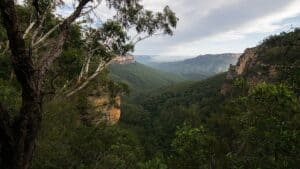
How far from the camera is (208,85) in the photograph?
15125 centimetres

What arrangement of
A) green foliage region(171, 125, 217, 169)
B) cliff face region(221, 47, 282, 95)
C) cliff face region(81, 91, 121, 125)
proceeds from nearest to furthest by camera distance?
green foliage region(171, 125, 217, 169) < cliff face region(81, 91, 121, 125) < cliff face region(221, 47, 282, 95)

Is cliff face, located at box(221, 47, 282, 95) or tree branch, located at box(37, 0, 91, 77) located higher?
tree branch, located at box(37, 0, 91, 77)

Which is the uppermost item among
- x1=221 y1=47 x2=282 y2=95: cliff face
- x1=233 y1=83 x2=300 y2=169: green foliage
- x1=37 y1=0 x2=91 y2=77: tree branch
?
x1=37 y1=0 x2=91 y2=77: tree branch

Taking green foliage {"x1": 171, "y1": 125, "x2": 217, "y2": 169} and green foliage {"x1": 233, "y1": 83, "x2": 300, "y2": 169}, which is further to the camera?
green foliage {"x1": 171, "y1": 125, "x2": 217, "y2": 169}

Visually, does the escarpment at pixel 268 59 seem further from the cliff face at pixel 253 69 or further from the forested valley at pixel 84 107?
the forested valley at pixel 84 107

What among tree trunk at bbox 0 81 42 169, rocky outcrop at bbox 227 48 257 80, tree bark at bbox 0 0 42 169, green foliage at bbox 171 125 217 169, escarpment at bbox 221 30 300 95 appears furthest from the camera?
rocky outcrop at bbox 227 48 257 80

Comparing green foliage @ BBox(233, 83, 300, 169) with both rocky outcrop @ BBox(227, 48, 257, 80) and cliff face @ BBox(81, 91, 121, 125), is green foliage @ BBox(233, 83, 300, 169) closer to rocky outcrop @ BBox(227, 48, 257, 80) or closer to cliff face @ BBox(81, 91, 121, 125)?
cliff face @ BBox(81, 91, 121, 125)

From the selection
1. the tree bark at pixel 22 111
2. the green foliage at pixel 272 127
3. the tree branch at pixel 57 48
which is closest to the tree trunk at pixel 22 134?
the tree bark at pixel 22 111

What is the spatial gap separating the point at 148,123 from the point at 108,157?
302 ft

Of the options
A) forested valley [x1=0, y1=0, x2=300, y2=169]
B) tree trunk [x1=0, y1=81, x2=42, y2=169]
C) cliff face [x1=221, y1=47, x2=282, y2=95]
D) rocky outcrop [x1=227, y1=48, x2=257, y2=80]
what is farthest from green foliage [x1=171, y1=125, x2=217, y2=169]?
rocky outcrop [x1=227, y1=48, x2=257, y2=80]

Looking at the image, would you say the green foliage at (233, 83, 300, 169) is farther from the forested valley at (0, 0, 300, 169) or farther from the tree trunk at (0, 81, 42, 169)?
the tree trunk at (0, 81, 42, 169)

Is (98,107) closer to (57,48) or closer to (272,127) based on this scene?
(272,127)

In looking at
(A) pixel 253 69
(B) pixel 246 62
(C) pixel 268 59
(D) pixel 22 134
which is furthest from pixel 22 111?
(B) pixel 246 62

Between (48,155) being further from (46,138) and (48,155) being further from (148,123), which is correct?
(148,123)
